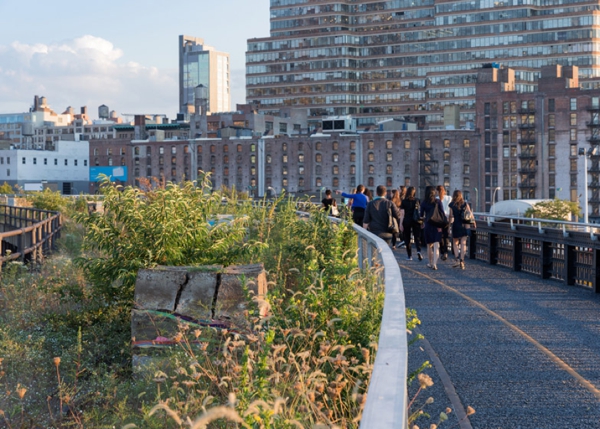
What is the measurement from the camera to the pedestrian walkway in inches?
313

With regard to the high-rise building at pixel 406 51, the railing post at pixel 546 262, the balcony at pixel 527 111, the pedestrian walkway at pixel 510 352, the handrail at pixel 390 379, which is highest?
the high-rise building at pixel 406 51

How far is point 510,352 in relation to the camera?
1072 centimetres

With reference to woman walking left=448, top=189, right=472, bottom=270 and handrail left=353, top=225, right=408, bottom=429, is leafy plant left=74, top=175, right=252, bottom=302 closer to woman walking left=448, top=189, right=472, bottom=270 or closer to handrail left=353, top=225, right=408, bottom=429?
handrail left=353, top=225, right=408, bottom=429

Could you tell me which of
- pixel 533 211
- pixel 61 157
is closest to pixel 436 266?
pixel 533 211

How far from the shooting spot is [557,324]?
13102mm

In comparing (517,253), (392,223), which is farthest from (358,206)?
(517,253)

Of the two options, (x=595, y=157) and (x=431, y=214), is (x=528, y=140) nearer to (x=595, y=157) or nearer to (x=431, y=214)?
(x=595, y=157)

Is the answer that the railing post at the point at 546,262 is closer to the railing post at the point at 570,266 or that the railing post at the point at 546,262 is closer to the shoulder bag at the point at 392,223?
the railing post at the point at 570,266

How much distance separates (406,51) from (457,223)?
522 feet

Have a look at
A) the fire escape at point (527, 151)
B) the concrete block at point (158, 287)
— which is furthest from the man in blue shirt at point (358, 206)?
the fire escape at point (527, 151)

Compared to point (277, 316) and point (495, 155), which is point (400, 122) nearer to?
point (495, 155)

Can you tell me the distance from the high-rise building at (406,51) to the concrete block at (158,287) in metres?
153

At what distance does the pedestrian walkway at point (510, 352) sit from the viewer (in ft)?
26.1

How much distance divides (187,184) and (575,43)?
161m
